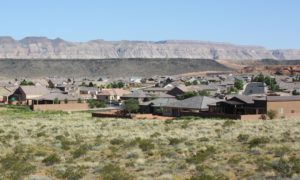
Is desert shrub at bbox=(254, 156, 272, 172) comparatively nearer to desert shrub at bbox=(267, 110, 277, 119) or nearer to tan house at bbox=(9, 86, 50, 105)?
Result: desert shrub at bbox=(267, 110, 277, 119)

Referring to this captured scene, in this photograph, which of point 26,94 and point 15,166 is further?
point 26,94

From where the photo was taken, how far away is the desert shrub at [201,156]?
25927 mm

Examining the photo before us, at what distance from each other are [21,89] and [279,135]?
72283mm

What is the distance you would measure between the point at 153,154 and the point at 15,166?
23.8 feet

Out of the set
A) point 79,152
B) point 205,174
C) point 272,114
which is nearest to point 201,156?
point 205,174

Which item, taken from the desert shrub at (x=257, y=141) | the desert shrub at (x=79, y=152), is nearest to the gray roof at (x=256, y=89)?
the desert shrub at (x=257, y=141)

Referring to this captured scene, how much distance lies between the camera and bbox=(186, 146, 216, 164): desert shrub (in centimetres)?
2593

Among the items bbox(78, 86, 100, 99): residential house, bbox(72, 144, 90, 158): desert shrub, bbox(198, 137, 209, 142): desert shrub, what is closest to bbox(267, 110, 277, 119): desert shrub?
bbox(198, 137, 209, 142): desert shrub

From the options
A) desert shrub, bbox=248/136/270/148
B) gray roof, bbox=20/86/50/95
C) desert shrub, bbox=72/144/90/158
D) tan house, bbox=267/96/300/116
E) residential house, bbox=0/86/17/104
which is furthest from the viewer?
residential house, bbox=0/86/17/104

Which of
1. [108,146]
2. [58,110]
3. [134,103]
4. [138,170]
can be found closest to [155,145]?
[108,146]

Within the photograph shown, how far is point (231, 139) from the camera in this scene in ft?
114

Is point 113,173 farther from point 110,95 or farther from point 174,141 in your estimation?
point 110,95

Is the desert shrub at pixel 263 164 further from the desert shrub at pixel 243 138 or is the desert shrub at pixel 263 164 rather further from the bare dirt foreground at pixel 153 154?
the desert shrub at pixel 243 138

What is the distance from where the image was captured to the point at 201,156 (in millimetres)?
26984
